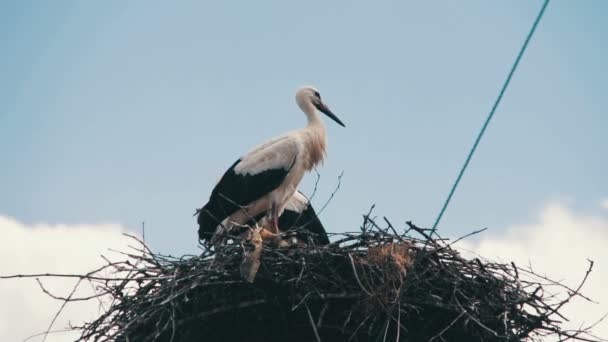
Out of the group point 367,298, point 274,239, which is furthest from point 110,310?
point 367,298

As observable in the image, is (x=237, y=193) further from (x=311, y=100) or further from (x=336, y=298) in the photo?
(x=336, y=298)

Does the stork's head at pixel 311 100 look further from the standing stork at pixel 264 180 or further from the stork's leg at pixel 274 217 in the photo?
the stork's leg at pixel 274 217

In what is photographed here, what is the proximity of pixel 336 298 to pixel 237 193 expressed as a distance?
2.26 meters

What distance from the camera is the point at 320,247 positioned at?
232 inches

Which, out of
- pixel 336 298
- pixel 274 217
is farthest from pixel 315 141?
pixel 336 298

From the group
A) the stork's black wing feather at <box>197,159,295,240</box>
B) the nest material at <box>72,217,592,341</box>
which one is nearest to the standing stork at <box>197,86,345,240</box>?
the stork's black wing feather at <box>197,159,295,240</box>

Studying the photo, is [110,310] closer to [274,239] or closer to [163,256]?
[163,256]

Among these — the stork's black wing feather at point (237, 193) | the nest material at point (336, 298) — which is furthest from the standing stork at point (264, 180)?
the nest material at point (336, 298)

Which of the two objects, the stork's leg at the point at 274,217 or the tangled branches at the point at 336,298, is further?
the stork's leg at the point at 274,217

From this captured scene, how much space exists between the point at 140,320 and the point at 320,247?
1.10 metres

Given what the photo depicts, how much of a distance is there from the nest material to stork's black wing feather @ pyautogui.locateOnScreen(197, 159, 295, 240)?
1.78 meters

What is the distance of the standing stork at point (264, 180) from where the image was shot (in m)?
7.87

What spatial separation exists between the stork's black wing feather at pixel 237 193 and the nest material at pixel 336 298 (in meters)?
1.78

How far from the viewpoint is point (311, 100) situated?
27.9 ft
